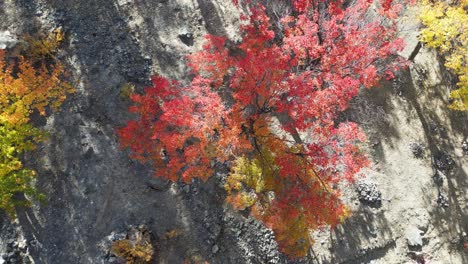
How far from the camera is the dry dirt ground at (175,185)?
1955 cm

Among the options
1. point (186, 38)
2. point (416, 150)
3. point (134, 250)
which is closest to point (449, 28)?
point (416, 150)

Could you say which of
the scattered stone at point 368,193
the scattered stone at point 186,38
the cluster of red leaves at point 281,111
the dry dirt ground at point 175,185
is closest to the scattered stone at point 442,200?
the dry dirt ground at point 175,185

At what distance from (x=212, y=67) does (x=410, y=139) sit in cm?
1467

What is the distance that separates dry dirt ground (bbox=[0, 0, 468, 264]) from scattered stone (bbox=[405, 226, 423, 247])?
0.21ft

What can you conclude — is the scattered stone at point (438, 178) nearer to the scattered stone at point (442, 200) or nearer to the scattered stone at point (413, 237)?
the scattered stone at point (442, 200)

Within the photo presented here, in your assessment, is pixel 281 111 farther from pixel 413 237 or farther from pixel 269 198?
pixel 413 237

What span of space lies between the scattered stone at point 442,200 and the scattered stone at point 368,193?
14.8 ft

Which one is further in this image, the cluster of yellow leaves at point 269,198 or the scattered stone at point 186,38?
the scattered stone at point 186,38

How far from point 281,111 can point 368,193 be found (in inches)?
339

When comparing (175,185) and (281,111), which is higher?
(281,111)

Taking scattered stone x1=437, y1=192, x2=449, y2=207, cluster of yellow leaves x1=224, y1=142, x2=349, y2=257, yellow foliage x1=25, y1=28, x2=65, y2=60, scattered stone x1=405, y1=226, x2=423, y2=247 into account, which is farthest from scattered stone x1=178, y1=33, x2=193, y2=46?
scattered stone x1=437, y1=192, x2=449, y2=207

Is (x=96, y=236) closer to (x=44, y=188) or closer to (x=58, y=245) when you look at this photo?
(x=58, y=245)

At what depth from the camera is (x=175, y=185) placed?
20.9 meters

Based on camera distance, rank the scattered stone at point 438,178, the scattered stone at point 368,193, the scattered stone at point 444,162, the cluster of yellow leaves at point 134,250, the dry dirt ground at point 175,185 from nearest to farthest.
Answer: the cluster of yellow leaves at point 134,250 < the dry dirt ground at point 175,185 < the scattered stone at point 368,193 < the scattered stone at point 438,178 < the scattered stone at point 444,162
